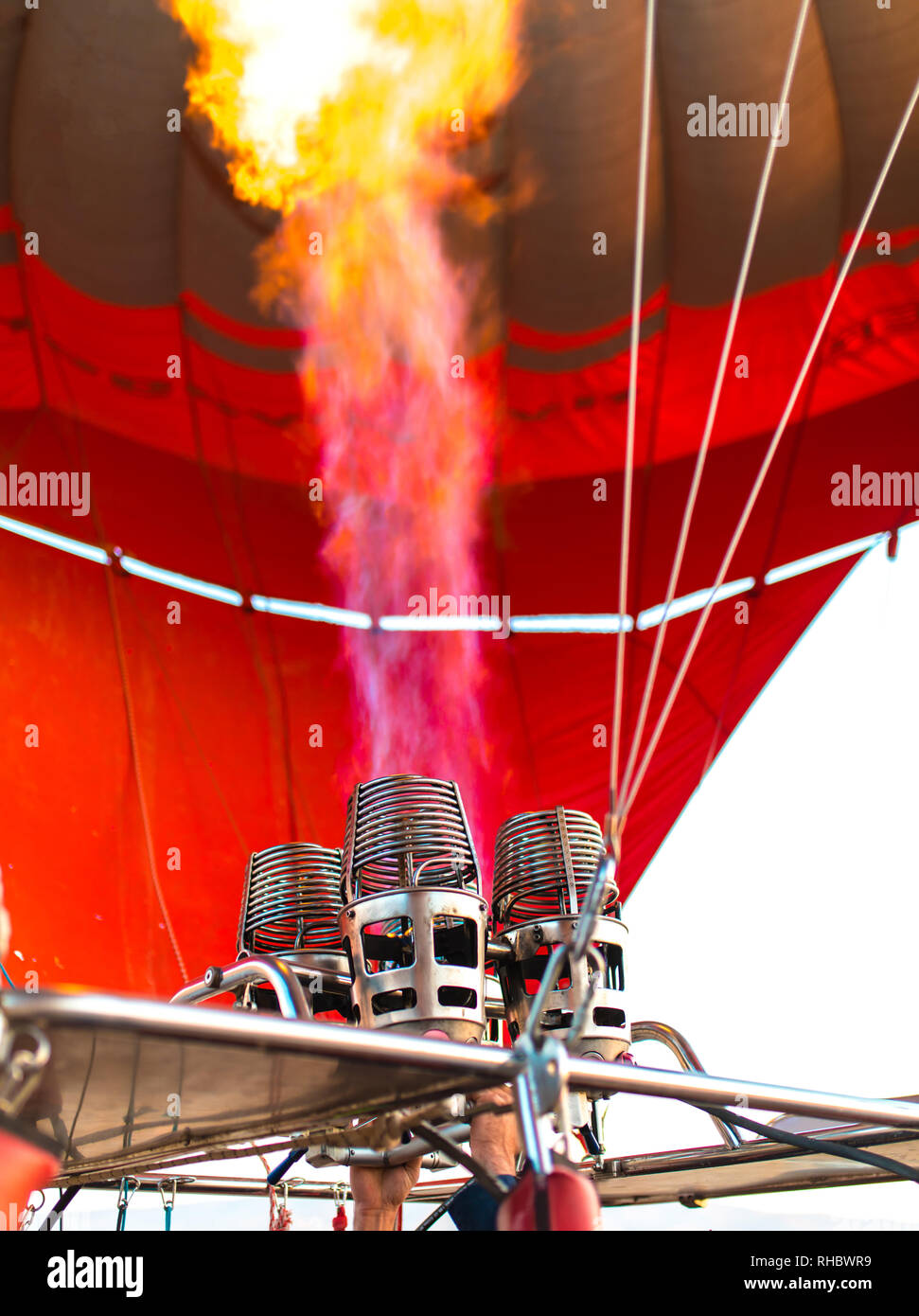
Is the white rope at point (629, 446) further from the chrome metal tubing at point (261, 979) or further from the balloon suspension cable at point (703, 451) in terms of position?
the chrome metal tubing at point (261, 979)

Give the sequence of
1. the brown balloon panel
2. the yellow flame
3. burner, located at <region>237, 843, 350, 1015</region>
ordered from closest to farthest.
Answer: the brown balloon panel
burner, located at <region>237, 843, 350, 1015</region>
the yellow flame

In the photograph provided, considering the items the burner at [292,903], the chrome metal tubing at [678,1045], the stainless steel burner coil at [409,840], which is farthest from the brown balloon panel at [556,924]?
the burner at [292,903]

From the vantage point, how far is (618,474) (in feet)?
20.0

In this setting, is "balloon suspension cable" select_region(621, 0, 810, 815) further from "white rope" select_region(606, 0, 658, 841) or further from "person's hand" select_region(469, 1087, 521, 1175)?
"person's hand" select_region(469, 1087, 521, 1175)

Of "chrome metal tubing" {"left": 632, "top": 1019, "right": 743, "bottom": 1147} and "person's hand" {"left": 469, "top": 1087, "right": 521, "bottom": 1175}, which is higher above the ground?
"chrome metal tubing" {"left": 632, "top": 1019, "right": 743, "bottom": 1147}

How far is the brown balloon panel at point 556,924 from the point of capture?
81.5 inches

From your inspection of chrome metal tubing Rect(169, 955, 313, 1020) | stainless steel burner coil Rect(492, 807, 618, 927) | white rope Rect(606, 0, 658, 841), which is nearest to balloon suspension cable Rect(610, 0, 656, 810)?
A: white rope Rect(606, 0, 658, 841)

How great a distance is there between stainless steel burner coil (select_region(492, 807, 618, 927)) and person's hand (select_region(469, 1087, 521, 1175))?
34cm

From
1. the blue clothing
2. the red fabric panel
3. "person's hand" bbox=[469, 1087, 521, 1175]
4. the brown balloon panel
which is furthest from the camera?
the red fabric panel

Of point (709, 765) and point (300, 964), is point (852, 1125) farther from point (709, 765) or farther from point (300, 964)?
point (709, 765)

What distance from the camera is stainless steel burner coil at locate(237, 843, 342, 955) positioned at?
264 cm
